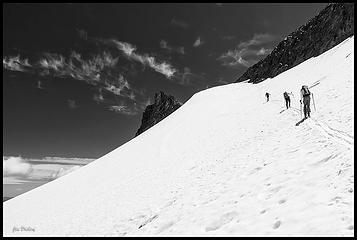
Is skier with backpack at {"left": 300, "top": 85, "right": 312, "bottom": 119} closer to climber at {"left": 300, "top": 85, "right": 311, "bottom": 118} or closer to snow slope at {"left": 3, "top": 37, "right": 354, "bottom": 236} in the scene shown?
climber at {"left": 300, "top": 85, "right": 311, "bottom": 118}

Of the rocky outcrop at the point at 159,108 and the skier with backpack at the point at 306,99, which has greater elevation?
the rocky outcrop at the point at 159,108

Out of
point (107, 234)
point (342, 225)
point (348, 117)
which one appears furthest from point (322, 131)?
point (107, 234)

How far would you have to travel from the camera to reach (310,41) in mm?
83375

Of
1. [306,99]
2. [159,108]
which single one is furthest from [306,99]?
[159,108]

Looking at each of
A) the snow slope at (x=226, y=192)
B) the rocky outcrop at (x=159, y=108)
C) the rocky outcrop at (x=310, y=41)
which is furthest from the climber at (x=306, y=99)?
the rocky outcrop at (x=159, y=108)

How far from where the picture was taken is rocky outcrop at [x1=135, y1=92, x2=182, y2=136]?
452 feet

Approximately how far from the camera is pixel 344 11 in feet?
235

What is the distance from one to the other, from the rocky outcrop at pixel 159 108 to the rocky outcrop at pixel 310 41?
39383 mm

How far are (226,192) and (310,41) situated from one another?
270 feet

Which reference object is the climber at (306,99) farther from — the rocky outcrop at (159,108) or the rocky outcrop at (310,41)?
the rocky outcrop at (159,108)

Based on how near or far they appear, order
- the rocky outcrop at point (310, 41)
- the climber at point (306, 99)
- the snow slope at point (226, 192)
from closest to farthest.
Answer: the snow slope at point (226, 192) → the climber at point (306, 99) → the rocky outcrop at point (310, 41)

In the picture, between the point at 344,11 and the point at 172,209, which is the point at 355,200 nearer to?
the point at 172,209

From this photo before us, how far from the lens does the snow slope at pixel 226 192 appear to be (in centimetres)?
805

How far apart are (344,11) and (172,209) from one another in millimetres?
75813
